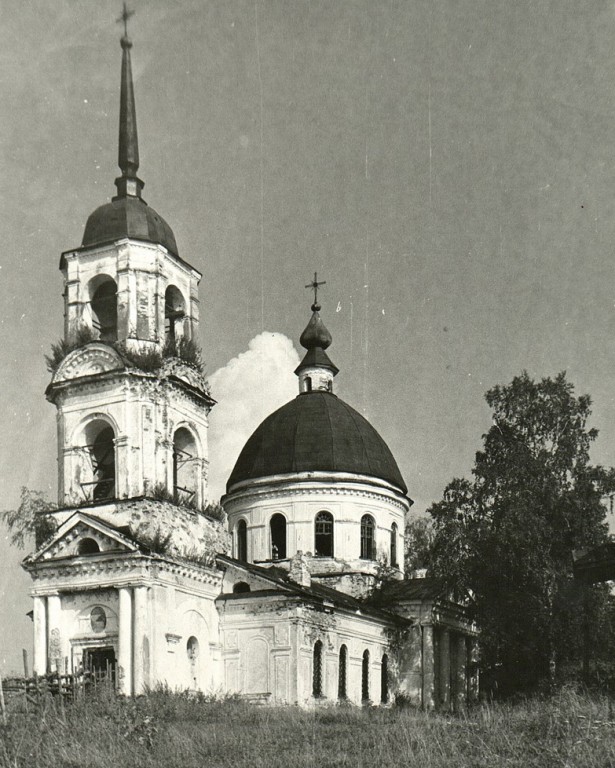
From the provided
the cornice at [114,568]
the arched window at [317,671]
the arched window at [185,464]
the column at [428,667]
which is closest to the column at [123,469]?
the cornice at [114,568]

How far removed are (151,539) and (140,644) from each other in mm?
2724

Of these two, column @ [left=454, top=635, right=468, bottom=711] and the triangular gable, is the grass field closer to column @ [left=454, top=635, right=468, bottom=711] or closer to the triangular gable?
the triangular gable

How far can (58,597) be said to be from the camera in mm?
29266

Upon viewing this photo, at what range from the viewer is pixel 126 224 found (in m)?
31.3

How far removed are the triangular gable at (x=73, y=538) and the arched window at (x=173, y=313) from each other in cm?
613

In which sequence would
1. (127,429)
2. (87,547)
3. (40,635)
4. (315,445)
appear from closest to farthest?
(40,635)
(87,547)
(127,429)
(315,445)

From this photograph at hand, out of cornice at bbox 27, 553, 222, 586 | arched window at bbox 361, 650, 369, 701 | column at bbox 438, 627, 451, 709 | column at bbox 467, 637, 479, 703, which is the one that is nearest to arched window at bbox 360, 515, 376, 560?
column at bbox 438, 627, 451, 709

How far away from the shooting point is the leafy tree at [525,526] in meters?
30.5

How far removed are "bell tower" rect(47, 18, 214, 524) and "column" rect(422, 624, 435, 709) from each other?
11.2 m

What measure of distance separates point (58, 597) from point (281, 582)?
21.1 feet

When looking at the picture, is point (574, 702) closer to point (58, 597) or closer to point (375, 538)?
point (58, 597)

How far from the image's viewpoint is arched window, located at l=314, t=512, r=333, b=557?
39219 millimetres

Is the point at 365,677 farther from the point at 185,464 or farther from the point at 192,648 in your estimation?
the point at 185,464

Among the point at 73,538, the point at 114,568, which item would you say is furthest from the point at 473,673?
the point at 73,538
